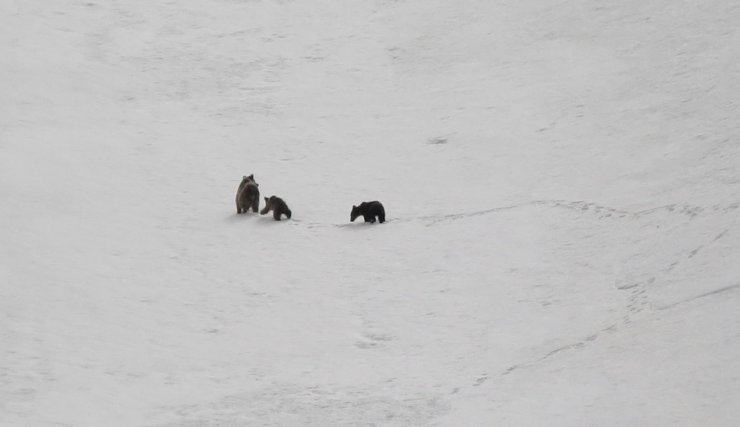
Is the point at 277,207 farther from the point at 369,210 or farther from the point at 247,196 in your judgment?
the point at 369,210

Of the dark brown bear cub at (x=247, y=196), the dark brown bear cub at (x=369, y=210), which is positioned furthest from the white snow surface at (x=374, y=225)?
the dark brown bear cub at (x=247, y=196)

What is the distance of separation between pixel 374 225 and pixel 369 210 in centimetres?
28

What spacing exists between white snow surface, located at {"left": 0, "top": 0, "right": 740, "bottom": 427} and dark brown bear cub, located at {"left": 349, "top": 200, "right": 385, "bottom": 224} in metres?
0.19

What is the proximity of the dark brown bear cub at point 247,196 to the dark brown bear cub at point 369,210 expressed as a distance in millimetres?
1468

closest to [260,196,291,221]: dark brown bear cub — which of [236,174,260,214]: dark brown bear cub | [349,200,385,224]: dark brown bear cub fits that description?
[236,174,260,214]: dark brown bear cub

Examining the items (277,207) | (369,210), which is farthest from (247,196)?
(369,210)

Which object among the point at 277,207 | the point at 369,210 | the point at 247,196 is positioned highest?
the point at 247,196

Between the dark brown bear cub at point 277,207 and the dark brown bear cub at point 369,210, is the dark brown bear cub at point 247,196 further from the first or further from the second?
the dark brown bear cub at point 369,210

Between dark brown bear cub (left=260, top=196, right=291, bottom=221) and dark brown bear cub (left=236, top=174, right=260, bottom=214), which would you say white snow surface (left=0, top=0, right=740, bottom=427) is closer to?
dark brown bear cub (left=260, top=196, right=291, bottom=221)

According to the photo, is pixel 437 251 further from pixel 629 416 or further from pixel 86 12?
pixel 86 12

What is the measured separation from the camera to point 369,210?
15.6m

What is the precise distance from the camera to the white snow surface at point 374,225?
10398mm

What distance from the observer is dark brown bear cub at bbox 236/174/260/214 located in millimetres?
15992

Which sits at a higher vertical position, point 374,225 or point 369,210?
point 369,210
